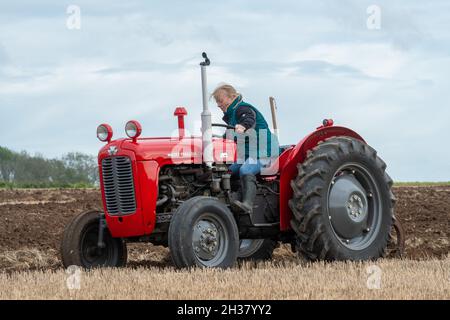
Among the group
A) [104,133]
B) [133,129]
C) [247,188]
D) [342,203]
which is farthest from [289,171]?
[104,133]

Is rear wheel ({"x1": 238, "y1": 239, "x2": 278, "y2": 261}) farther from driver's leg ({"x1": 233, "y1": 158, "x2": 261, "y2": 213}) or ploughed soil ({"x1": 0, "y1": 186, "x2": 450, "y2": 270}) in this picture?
driver's leg ({"x1": 233, "y1": 158, "x2": 261, "y2": 213})

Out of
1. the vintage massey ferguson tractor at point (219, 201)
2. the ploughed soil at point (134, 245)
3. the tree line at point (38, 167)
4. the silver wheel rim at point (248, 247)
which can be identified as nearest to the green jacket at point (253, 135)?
the vintage massey ferguson tractor at point (219, 201)

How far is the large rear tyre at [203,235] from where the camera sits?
8.74 m

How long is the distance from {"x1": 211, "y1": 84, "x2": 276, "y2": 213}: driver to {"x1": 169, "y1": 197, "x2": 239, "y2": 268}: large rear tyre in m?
0.47

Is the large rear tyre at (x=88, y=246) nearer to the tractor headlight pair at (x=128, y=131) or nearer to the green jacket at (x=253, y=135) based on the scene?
the tractor headlight pair at (x=128, y=131)

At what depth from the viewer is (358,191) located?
1010 cm

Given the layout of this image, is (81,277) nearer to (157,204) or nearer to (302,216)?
(157,204)

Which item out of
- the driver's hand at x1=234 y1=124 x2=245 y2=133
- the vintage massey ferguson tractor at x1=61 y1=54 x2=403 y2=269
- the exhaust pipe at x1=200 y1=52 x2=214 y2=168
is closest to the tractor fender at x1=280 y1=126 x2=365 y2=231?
the vintage massey ferguson tractor at x1=61 y1=54 x2=403 y2=269

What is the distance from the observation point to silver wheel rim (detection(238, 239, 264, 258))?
37.3ft

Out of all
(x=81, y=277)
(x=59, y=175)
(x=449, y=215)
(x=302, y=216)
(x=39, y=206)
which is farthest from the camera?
(x=59, y=175)

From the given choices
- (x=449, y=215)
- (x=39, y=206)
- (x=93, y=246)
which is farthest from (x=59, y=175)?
(x=93, y=246)

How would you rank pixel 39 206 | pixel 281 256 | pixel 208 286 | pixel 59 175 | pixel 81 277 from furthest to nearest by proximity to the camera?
pixel 59 175
pixel 39 206
pixel 281 256
pixel 81 277
pixel 208 286

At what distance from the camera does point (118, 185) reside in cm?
944

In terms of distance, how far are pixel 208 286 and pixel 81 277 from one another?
1.62 meters
